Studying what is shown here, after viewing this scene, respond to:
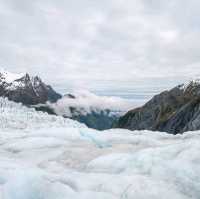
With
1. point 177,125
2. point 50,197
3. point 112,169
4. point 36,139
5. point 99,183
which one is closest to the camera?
point 50,197

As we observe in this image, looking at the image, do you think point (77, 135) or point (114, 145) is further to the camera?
point (77, 135)

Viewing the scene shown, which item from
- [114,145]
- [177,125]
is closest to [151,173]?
[114,145]

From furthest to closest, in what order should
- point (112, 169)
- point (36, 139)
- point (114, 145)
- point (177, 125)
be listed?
point (177, 125), point (36, 139), point (114, 145), point (112, 169)

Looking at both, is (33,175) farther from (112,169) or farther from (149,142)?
(149,142)

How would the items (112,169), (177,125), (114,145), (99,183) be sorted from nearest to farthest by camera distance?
(99,183) → (112,169) → (114,145) → (177,125)

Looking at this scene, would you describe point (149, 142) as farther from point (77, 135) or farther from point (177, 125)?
point (177, 125)

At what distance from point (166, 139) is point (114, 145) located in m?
3.28

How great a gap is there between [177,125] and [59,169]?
133 meters

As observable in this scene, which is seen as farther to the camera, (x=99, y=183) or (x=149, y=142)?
(x=149, y=142)

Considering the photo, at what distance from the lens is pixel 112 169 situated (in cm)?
1238

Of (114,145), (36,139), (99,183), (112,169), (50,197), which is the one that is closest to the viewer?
(50,197)

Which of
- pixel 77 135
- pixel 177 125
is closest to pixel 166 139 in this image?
pixel 77 135

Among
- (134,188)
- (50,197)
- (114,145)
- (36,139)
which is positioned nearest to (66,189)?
(50,197)

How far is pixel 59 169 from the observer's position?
12766mm
